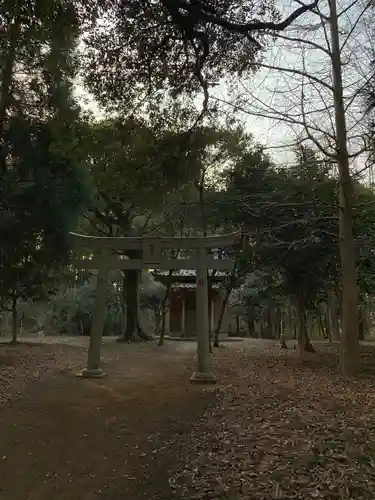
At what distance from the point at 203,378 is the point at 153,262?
2251mm

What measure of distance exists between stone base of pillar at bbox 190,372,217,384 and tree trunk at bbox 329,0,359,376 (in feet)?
7.27

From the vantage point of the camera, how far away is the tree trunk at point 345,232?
7.90 meters

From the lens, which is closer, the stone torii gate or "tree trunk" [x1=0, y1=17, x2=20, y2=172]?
"tree trunk" [x1=0, y1=17, x2=20, y2=172]

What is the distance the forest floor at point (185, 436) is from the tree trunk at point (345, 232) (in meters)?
0.53

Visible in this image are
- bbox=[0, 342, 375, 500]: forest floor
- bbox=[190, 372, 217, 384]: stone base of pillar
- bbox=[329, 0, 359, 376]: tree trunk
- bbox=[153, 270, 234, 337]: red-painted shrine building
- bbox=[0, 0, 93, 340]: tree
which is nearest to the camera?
bbox=[0, 342, 375, 500]: forest floor

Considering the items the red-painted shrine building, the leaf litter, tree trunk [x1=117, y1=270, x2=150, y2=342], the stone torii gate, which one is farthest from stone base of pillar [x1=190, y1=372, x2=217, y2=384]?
the red-painted shrine building

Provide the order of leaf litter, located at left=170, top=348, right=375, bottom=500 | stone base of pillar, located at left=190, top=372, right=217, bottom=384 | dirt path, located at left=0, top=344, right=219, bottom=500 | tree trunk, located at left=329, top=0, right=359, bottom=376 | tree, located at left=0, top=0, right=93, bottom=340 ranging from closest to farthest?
1. leaf litter, located at left=170, top=348, right=375, bottom=500
2. dirt path, located at left=0, top=344, right=219, bottom=500
3. tree, located at left=0, top=0, right=93, bottom=340
4. tree trunk, located at left=329, top=0, right=359, bottom=376
5. stone base of pillar, located at left=190, top=372, right=217, bottom=384

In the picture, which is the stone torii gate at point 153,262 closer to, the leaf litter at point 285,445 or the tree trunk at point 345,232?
the leaf litter at point 285,445

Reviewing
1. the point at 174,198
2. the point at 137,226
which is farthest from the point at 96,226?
the point at 174,198

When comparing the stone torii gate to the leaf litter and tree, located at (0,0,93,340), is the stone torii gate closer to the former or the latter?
tree, located at (0,0,93,340)

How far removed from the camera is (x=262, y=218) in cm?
996

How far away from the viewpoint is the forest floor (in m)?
3.93

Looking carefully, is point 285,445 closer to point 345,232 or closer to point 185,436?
point 185,436

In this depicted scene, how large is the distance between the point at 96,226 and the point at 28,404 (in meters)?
10.2
